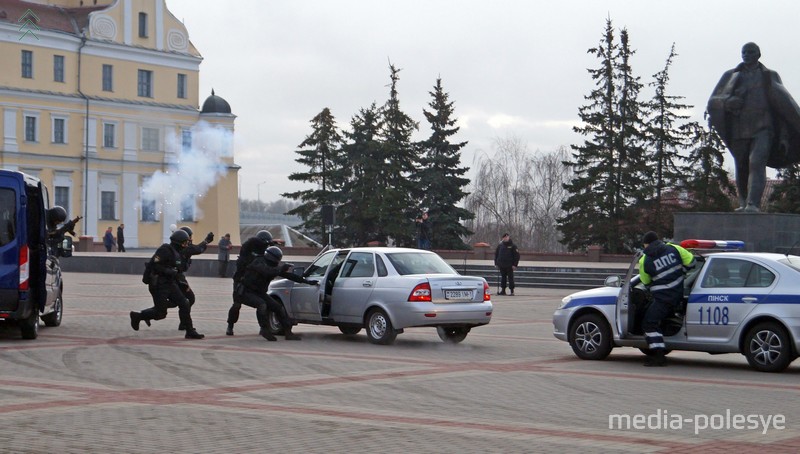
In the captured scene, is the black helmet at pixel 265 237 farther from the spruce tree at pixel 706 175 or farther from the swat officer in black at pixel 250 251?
the spruce tree at pixel 706 175

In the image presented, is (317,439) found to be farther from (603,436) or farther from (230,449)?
(603,436)

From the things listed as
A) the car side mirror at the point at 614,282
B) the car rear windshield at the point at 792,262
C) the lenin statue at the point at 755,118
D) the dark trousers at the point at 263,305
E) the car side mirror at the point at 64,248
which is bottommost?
the dark trousers at the point at 263,305

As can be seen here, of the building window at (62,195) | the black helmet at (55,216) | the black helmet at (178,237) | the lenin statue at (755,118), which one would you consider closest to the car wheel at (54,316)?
the black helmet at (55,216)

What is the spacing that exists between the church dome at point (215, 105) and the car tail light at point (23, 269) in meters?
68.9

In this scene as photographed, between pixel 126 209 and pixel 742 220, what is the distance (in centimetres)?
5769

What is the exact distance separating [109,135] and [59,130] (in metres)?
3.62

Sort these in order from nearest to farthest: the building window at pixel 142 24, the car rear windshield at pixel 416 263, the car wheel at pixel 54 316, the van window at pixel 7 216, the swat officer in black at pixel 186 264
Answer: the van window at pixel 7 216 < the car rear windshield at pixel 416 263 < the swat officer in black at pixel 186 264 < the car wheel at pixel 54 316 < the building window at pixel 142 24

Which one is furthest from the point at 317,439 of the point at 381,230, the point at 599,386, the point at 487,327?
the point at 381,230

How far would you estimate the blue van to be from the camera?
17.6 metres

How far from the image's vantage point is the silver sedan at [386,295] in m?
17.9

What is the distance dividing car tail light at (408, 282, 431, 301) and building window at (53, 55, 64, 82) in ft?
215

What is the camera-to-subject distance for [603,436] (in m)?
9.55

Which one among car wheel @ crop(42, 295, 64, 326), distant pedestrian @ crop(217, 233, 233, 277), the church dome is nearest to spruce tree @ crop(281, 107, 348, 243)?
the church dome

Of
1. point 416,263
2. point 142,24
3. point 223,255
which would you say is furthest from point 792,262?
point 142,24
